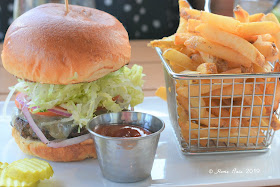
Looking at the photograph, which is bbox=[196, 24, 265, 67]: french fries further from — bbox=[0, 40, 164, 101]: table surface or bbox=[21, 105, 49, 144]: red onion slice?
bbox=[0, 40, 164, 101]: table surface

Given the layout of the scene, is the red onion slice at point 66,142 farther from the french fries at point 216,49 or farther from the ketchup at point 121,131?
the french fries at point 216,49

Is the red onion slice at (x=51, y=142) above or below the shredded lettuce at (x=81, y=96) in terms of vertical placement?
below

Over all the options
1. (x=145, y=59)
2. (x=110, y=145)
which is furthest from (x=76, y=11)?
(x=145, y=59)

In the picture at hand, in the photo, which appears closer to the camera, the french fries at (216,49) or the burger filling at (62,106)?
the french fries at (216,49)

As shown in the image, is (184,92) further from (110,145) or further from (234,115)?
(110,145)

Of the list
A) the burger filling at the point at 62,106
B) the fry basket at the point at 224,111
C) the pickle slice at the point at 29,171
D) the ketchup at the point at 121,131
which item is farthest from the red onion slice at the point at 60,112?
the fry basket at the point at 224,111

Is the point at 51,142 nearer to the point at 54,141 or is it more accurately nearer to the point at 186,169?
the point at 54,141
